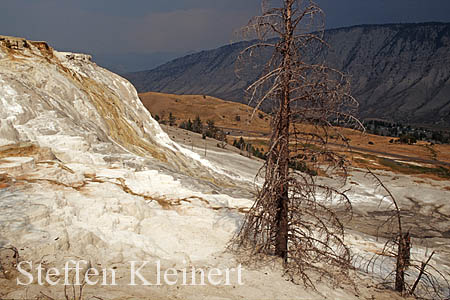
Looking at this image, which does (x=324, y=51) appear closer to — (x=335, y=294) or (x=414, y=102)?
(x=335, y=294)

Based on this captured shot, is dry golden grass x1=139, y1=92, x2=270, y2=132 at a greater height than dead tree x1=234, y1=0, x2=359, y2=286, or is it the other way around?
dry golden grass x1=139, y1=92, x2=270, y2=132

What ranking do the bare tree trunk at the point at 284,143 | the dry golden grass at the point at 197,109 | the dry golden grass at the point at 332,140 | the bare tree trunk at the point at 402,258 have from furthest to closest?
1. the dry golden grass at the point at 197,109
2. the dry golden grass at the point at 332,140
3. the bare tree trunk at the point at 402,258
4. the bare tree trunk at the point at 284,143

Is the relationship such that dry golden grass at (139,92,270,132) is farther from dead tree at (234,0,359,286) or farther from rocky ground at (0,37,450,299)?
dead tree at (234,0,359,286)

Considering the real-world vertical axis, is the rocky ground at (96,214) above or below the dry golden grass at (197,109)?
below

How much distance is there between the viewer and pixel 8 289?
15.9ft

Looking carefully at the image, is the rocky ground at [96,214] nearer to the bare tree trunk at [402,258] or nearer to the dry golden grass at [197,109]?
the bare tree trunk at [402,258]

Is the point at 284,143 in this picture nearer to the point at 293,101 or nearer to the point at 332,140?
the point at 293,101

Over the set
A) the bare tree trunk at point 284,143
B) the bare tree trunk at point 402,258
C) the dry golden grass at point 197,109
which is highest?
the dry golden grass at point 197,109

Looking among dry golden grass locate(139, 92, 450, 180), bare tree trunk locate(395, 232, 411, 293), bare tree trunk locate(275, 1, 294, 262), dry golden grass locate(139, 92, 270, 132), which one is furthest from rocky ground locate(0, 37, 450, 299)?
dry golden grass locate(139, 92, 270, 132)

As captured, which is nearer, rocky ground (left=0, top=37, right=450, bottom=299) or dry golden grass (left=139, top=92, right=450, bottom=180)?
rocky ground (left=0, top=37, right=450, bottom=299)

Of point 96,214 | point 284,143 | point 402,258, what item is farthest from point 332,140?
point 96,214

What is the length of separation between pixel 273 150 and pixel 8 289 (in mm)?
5471

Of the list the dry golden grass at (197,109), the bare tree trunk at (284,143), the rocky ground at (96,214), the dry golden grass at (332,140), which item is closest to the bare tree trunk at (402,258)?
the rocky ground at (96,214)

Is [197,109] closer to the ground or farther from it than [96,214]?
farther from it
